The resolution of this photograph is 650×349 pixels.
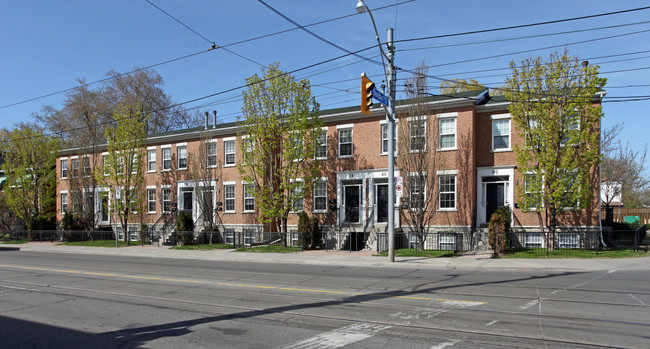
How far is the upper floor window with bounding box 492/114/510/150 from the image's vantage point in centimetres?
2353

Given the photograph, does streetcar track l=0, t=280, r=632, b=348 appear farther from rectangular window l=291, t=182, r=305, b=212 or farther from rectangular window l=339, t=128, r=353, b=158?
rectangular window l=339, t=128, r=353, b=158

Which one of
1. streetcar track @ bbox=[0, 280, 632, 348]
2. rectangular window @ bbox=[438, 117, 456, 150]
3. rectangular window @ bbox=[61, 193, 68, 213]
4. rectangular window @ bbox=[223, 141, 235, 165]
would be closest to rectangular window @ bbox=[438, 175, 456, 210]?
rectangular window @ bbox=[438, 117, 456, 150]

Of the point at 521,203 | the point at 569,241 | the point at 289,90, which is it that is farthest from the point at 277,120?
the point at 569,241

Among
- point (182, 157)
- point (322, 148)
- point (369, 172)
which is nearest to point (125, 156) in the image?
point (182, 157)

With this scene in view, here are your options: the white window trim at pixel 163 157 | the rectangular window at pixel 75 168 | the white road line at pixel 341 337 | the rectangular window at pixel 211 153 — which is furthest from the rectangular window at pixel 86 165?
the white road line at pixel 341 337

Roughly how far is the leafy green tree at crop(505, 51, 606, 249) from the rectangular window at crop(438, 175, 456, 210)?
12.6 feet

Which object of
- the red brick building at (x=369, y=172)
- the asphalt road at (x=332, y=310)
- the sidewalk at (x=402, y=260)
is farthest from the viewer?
the red brick building at (x=369, y=172)

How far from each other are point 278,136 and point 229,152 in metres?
7.12

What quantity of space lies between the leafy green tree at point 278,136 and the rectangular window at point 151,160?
1271 centimetres

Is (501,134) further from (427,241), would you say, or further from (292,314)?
(292,314)

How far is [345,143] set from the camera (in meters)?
27.2

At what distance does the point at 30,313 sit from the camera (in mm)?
9773

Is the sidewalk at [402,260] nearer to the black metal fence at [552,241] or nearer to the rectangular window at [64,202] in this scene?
the black metal fence at [552,241]

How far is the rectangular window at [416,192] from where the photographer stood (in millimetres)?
Answer: 22281
